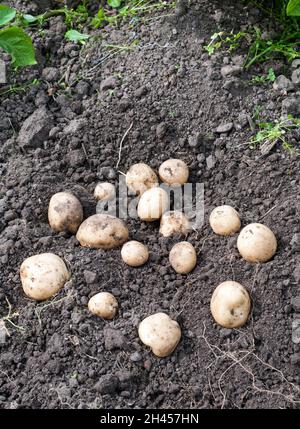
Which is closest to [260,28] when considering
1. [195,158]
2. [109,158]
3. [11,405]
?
[195,158]

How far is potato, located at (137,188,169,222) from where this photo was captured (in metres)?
2.69

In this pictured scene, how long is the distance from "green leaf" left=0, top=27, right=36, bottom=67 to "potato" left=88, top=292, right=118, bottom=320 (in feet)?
4.03

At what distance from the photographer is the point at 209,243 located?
262 cm

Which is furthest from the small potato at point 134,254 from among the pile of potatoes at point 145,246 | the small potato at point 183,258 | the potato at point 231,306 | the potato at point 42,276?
the potato at point 231,306

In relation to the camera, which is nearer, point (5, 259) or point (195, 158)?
point (5, 259)

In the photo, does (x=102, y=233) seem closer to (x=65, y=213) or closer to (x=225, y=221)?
(x=65, y=213)

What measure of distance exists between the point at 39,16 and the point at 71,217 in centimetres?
133

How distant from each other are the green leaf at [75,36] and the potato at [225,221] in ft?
4.21

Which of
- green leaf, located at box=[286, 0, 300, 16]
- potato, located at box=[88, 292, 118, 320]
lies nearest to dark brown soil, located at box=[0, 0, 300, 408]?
potato, located at box=[88, 292, 118, 320]

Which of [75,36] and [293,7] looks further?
[75,36]

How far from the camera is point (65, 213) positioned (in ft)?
8.76

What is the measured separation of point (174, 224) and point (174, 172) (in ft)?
0.88

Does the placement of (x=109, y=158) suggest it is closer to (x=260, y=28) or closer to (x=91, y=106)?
(x=91, y=106)

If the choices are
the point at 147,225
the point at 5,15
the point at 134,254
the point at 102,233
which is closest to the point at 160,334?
the point at 134,254
